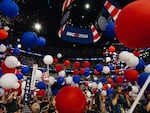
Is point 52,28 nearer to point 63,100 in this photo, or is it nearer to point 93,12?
point 93,12

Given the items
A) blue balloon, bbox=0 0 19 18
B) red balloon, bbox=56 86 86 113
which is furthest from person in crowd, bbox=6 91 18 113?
red balloon, bbox=56 86 86 113

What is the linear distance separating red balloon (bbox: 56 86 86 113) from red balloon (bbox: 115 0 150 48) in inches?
45.9

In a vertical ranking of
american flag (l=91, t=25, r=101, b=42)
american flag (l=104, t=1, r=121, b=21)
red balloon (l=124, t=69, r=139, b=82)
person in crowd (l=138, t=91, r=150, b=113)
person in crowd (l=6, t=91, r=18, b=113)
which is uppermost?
american flag (l=91, t=25, r=101, b=42)

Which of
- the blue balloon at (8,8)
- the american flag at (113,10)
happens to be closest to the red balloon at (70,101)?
the blue balloon at (8,8)

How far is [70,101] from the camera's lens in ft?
11.3

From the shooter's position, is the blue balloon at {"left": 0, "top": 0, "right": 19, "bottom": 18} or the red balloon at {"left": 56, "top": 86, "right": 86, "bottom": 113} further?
the blue balloon at {"left": 0, "top": 0, "right": 19, "bottom": 18}

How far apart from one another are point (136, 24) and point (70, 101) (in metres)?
1.41

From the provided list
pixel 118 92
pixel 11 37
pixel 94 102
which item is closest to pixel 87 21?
pixel 94 102

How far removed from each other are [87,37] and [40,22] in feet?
9.27

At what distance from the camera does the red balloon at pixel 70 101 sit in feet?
11.2

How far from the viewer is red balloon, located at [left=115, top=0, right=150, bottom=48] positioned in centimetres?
249

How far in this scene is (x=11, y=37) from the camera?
2202 cm

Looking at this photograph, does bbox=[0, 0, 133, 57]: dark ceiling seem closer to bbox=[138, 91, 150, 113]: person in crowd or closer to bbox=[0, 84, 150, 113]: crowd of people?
bbox=[0, 84, 150, 113]: crowd of people

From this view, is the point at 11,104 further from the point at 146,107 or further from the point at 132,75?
the point at 146,107
